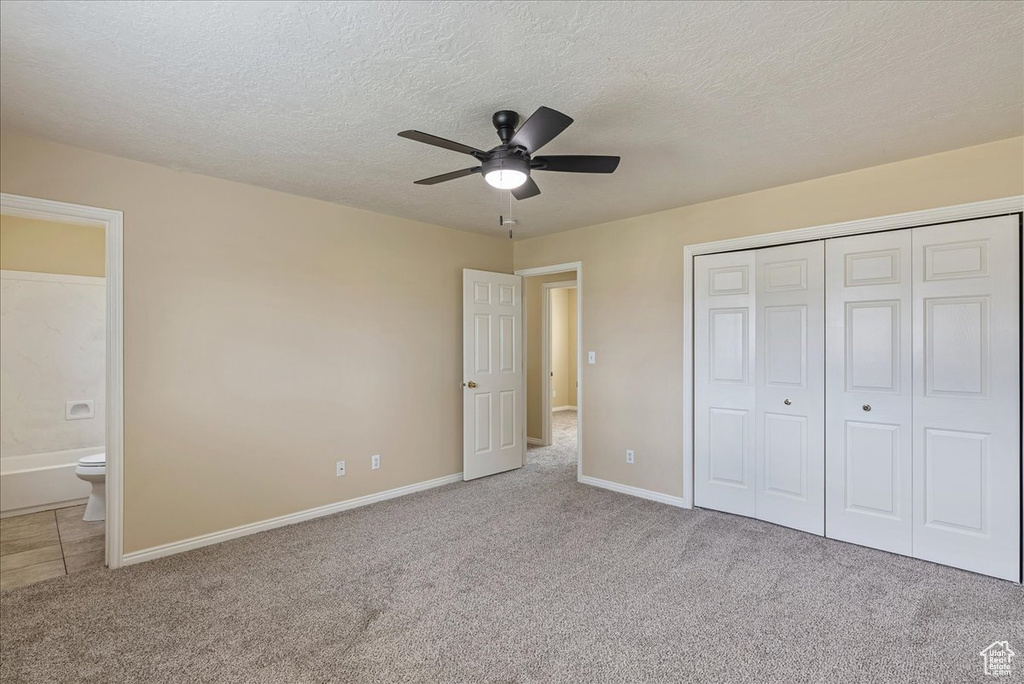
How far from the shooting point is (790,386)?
137 inches

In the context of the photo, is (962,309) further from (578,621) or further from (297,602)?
(297,602)

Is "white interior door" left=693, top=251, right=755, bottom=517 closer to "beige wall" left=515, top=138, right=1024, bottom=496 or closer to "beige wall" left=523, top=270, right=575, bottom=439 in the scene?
"beige wall" left=515, top=138, right=1024, bottom=496

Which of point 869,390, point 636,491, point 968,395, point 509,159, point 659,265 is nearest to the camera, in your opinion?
point 509,159

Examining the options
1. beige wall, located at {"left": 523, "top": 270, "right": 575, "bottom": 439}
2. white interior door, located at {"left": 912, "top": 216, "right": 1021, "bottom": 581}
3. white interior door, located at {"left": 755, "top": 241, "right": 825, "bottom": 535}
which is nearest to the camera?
white interior door, located at {"left": 912, "top": 216, "right": 1021, "bottom": 581}

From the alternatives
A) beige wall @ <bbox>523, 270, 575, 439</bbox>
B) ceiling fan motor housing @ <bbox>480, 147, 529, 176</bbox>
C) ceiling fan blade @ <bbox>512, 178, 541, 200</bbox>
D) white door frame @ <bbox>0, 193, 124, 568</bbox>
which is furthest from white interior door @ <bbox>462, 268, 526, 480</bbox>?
white door frame @ <bbox>0, 193, 124, 568</bbox>

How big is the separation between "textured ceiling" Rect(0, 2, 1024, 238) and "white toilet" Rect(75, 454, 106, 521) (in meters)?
2.38

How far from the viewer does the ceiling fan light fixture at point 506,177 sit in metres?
2.21

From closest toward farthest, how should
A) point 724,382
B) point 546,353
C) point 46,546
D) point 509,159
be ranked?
point 509,159 < point 46,546 < point 724,382 < point 546,353

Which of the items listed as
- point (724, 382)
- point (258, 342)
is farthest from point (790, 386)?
point (258, 342)

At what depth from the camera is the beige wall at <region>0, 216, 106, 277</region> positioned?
400 cm

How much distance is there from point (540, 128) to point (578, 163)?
0.36 m

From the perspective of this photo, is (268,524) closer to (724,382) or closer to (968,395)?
(724,382)

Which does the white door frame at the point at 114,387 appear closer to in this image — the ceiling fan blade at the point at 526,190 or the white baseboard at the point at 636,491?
the ceiling fan blade at the point at 526,190

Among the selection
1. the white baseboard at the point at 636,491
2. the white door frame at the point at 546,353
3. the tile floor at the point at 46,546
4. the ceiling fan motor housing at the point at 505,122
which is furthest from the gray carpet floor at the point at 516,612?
the white door frame at the point at 546,353
